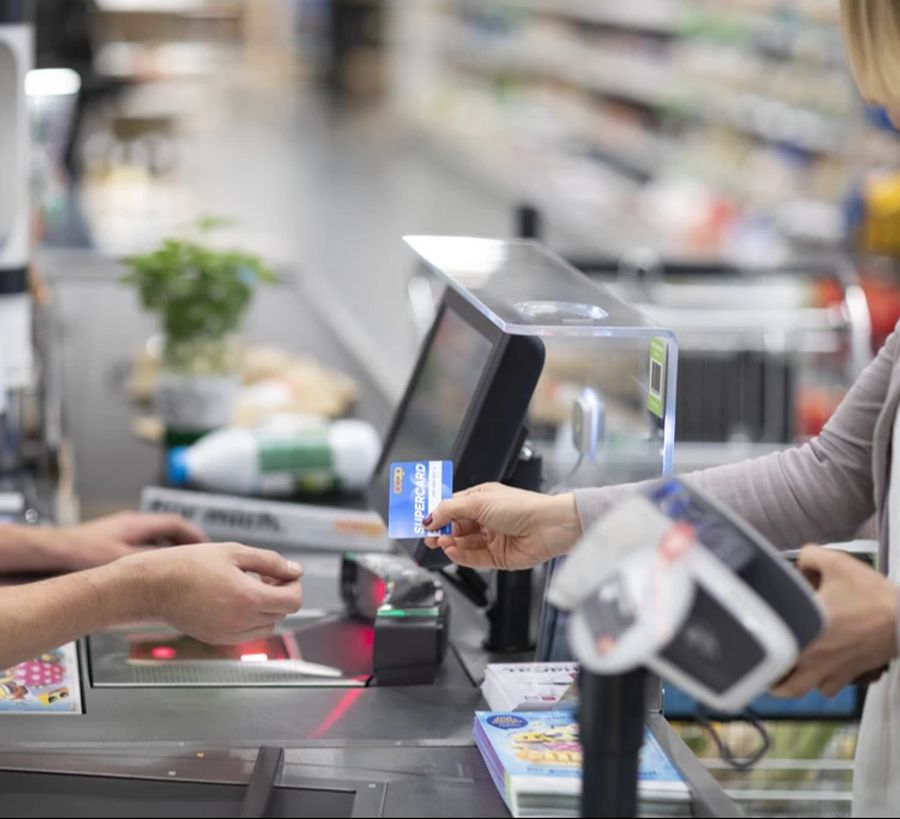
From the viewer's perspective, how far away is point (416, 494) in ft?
5.83

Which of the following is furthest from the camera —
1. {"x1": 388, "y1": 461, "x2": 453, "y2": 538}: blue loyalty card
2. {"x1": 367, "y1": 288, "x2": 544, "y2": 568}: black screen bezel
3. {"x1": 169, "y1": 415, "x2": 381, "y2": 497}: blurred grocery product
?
{"x1": 169, "y1": 415, "x2": 381, "y2": 497}: blurred grocery product

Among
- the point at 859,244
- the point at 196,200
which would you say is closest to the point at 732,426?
the point at 859,244

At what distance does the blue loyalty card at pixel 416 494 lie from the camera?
5.79ft

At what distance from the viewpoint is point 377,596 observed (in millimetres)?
2039

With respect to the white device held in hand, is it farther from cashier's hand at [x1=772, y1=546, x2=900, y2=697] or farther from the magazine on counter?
the magazine on counter

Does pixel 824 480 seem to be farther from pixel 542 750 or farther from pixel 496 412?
pixel 542 750

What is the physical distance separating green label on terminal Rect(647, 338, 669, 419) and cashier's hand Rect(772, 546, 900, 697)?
1.16 feet

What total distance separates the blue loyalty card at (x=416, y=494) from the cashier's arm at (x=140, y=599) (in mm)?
170

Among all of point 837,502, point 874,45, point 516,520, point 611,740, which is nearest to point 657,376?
point 516,520

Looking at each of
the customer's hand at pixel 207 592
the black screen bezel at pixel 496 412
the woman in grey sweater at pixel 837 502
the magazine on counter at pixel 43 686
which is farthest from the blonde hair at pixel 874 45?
the magazine on counter at pixel 43 686

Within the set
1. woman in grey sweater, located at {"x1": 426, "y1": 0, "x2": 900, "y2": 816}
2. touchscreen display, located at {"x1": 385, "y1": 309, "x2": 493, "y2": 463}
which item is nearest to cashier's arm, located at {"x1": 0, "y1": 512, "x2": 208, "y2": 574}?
touchscreen display, located at {"x1": 385, "y1": 309, "x2": 493, "y2": 463}

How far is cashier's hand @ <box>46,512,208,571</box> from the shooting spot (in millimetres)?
2262

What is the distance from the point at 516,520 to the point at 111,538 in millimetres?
802

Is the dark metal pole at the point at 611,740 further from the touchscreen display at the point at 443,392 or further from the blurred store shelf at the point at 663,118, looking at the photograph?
the blurred store shelf at the point at 663,118
